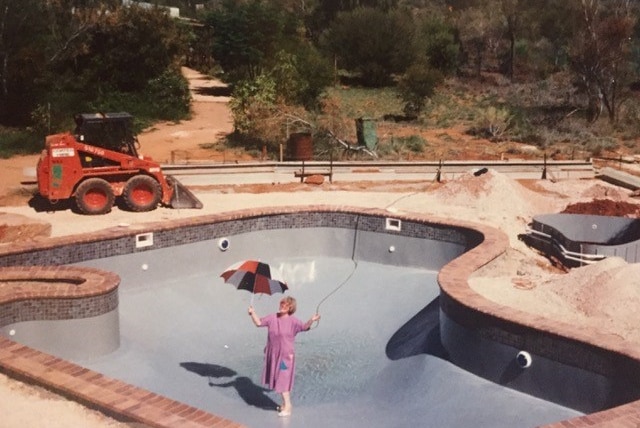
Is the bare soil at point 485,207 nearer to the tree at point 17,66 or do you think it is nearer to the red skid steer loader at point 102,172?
the red skid steer loader at point 102,172

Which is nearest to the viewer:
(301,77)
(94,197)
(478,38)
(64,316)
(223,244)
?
(64,316)

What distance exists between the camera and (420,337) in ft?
38.9

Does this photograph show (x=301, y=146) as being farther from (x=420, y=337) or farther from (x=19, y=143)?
(x=420, y=337)

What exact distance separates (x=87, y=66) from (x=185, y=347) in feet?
89.8

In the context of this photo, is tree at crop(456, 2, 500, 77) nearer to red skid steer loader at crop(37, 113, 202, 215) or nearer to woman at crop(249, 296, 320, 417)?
red skid steer loader at crop(37, 113, 202, 215)

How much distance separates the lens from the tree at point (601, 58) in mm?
30188

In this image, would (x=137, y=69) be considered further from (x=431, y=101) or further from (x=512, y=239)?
(x=512, y=239)

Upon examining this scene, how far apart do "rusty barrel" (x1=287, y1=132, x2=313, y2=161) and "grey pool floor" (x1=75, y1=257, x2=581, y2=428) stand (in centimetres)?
740

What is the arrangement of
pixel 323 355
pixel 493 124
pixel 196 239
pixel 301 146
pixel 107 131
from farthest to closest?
pixel 493 124 < pixel 301 146 < pixel 107 131 < pixel 196 239 < pixel 323 355

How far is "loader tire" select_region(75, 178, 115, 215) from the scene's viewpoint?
15953 mm

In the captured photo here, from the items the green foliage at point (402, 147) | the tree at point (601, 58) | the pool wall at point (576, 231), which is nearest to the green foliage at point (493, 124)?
the green foliage at point (402, 147)

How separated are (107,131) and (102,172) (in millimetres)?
921

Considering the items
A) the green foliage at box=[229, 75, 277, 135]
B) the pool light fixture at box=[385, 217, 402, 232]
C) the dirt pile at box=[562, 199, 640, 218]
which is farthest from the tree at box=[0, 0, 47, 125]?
the dirt pile at box=[562, 199, 640, 218]

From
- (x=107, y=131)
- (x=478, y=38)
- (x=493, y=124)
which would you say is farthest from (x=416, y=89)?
(x=107, y=131)
